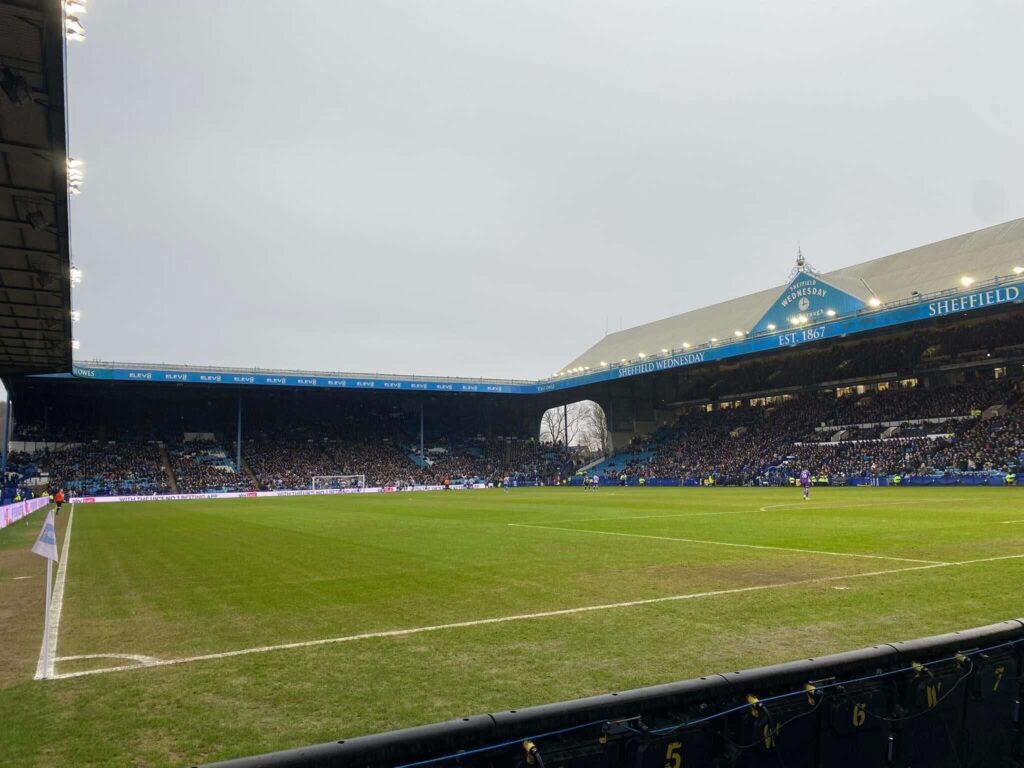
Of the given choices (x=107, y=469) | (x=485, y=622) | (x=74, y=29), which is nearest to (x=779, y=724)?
(x=485, y=622)

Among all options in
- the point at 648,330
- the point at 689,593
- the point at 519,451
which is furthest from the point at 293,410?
the point at 689,593

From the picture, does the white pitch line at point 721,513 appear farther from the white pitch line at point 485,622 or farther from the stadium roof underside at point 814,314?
the stadium roof underside at point 814,314

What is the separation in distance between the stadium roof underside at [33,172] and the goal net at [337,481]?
155 feet

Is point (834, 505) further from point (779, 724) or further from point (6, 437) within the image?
point (6, 437)

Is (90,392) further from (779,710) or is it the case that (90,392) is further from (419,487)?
(779,710)

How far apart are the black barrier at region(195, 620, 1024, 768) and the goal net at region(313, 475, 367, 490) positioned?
2621 inches

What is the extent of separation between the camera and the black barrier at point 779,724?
2693 millimetres

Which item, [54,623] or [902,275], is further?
[902,275]

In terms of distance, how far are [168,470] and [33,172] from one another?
58470 mm

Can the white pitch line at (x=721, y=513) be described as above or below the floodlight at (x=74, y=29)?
below

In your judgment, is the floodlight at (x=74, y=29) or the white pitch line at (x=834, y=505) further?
the white pitch line at (x=834, y=505)

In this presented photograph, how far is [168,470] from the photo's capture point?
213ft

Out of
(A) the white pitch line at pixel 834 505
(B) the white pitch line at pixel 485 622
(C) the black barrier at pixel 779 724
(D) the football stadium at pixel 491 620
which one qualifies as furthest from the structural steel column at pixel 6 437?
(C) the black barrier at pixel 779 724

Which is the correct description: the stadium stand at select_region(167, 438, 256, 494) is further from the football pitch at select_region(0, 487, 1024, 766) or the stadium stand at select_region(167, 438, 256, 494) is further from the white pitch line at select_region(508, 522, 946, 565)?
the white pitch line at select_region(508, 522, 946, 565)
